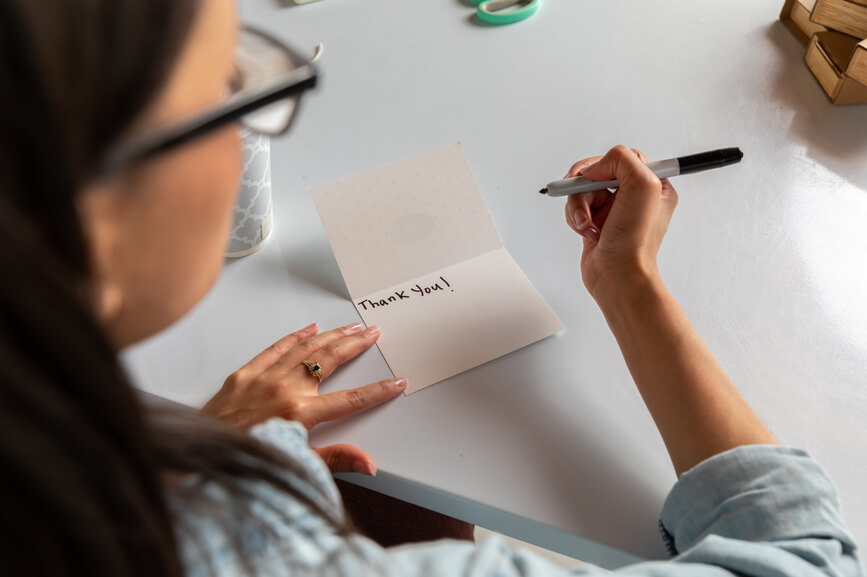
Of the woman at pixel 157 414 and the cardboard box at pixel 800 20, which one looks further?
the cardboard box at pixel 800 20

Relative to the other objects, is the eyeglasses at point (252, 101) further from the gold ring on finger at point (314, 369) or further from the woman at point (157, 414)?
the gold ring on finger at point (314, 369)

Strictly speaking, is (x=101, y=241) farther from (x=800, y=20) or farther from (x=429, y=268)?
(x=800, y=20)

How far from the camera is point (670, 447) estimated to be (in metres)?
0.55

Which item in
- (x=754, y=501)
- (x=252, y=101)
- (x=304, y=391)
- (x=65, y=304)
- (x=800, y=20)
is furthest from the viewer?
(x=800, y=20)

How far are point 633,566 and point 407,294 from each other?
0.33 metres

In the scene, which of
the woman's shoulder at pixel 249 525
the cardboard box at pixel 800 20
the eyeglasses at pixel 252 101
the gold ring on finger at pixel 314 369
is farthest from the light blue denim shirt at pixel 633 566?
the cardboard box at pixel 800 20

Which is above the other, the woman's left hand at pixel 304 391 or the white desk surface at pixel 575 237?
the white desk surface at pixel 575 237

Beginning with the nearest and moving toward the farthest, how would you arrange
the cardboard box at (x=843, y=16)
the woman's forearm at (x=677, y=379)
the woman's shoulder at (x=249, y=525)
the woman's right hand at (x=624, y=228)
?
the woman's shoulder at (x=249, y=525) → the woman's forearm at (x=677, y=379) → the woman's right hand at (x=624, y=228) → the cardboard box at (x=843, y=16)

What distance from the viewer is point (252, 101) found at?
37cm

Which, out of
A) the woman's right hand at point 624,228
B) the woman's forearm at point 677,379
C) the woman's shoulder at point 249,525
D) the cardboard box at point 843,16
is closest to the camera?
the woman's shoulder at point 249,525

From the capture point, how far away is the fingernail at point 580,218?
0.69 m

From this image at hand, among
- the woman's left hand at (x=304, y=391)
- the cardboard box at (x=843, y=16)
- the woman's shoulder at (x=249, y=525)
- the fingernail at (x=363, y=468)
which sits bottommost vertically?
the fingernail at (x=363, y=468)

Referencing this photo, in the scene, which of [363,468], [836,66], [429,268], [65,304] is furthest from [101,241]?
[836,66]

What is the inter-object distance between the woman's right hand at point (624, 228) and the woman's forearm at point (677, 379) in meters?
0.01
